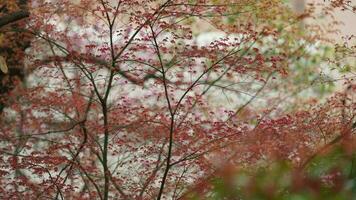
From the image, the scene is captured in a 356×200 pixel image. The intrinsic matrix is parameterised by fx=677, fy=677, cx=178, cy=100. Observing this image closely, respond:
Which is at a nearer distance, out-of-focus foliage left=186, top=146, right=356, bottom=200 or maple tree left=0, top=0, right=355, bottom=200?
out-of-focus foliage left=186, top=146, right=356, bottom=200

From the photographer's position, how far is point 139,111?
24.8ft

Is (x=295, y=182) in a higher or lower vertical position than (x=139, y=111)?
lower

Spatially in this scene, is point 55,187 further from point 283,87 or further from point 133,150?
point 283,87

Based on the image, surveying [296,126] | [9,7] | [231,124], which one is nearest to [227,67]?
[231,124]

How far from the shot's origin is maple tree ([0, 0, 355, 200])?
6156mm

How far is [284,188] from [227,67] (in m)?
4.90

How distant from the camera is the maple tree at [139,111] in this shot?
6.16 meters

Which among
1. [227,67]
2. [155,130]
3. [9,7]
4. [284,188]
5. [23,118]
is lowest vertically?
[284,188]

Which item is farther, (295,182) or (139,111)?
(139,111)

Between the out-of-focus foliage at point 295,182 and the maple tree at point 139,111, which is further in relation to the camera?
the maple tree at point 139,111

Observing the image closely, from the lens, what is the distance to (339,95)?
6.29 metres

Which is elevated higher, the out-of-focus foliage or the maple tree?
the maple tree

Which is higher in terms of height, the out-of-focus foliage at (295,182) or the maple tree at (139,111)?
the maple tree at (139,111)

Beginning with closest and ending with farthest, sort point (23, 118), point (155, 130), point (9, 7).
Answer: point (155, 130), point (9, 7), point (23, 118)
